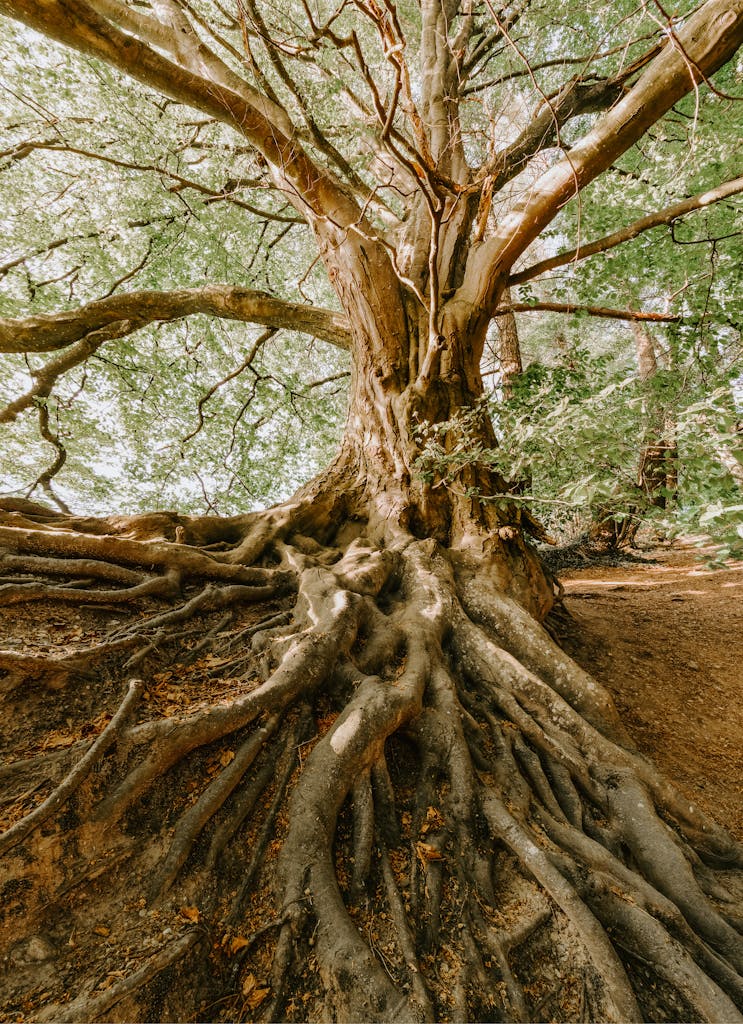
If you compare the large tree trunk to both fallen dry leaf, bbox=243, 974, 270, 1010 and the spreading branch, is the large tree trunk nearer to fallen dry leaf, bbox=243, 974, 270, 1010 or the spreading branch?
fallen dry leaf, bbox=243, 974, 270, 1010

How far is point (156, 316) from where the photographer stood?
514cm

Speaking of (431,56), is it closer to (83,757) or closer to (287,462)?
(287,462)

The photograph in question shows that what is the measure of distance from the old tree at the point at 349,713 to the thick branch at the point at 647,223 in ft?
0.31

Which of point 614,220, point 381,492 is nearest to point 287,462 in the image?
point 381,492

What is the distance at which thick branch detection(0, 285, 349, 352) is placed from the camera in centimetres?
450

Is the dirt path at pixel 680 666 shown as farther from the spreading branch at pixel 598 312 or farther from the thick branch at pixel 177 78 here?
the thick branch at pixel 177 78

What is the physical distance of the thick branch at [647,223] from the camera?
3.29 meters

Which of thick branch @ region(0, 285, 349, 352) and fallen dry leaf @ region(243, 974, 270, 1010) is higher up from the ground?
thick branch @ region(0, 285, 349, 352)

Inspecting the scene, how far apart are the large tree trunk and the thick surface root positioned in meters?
0.01

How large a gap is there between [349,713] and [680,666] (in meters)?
4.14

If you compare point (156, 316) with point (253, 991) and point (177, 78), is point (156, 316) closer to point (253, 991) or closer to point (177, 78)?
point (177, 78)

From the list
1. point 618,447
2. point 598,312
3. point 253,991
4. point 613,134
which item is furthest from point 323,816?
point 598,312

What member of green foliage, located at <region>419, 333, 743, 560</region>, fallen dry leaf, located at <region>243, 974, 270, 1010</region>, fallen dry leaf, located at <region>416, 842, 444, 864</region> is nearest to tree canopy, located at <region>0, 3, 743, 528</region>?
green foliage, located at <region>419, 333, 743, 560</region>

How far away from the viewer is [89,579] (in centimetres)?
314
